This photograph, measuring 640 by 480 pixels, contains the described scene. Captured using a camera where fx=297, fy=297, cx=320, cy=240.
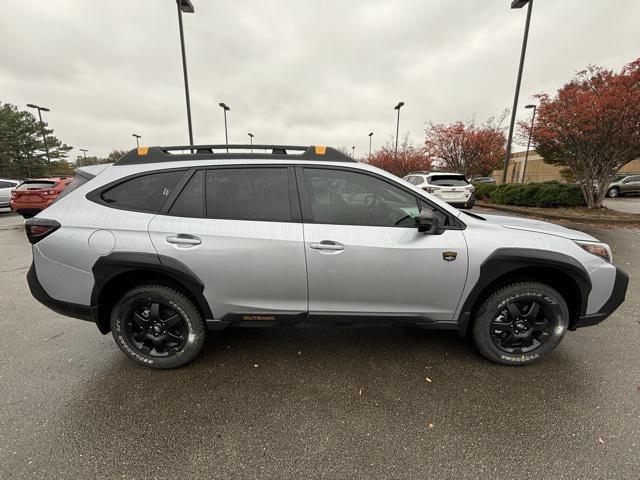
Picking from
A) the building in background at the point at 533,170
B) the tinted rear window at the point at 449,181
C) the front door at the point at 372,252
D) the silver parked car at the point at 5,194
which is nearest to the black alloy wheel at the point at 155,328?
the front door at the point at 372,252

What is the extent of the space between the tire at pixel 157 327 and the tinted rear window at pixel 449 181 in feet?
32.4

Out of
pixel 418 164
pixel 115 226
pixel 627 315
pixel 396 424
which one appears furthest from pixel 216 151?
pixel 418 164

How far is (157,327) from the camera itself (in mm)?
2402

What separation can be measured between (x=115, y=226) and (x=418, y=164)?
29.4 meters

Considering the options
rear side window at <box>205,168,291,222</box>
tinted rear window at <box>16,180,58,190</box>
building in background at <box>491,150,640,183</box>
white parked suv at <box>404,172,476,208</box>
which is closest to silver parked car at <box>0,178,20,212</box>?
tinted rear window at <box>16,180,58,190</box>

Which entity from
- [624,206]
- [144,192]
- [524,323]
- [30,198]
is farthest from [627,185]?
[30,198]

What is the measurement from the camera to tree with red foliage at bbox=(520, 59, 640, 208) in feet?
28.8

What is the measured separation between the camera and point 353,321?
2373 mm

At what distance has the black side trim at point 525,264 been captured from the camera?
224 cm

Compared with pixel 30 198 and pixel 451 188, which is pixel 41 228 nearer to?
pixel 451 188

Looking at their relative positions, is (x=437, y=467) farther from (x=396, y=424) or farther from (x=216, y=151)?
(x=216, y=151)

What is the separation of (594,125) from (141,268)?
502 inches

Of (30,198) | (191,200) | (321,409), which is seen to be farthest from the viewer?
(30,198)

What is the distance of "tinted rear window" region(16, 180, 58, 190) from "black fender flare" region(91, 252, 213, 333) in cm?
1128
